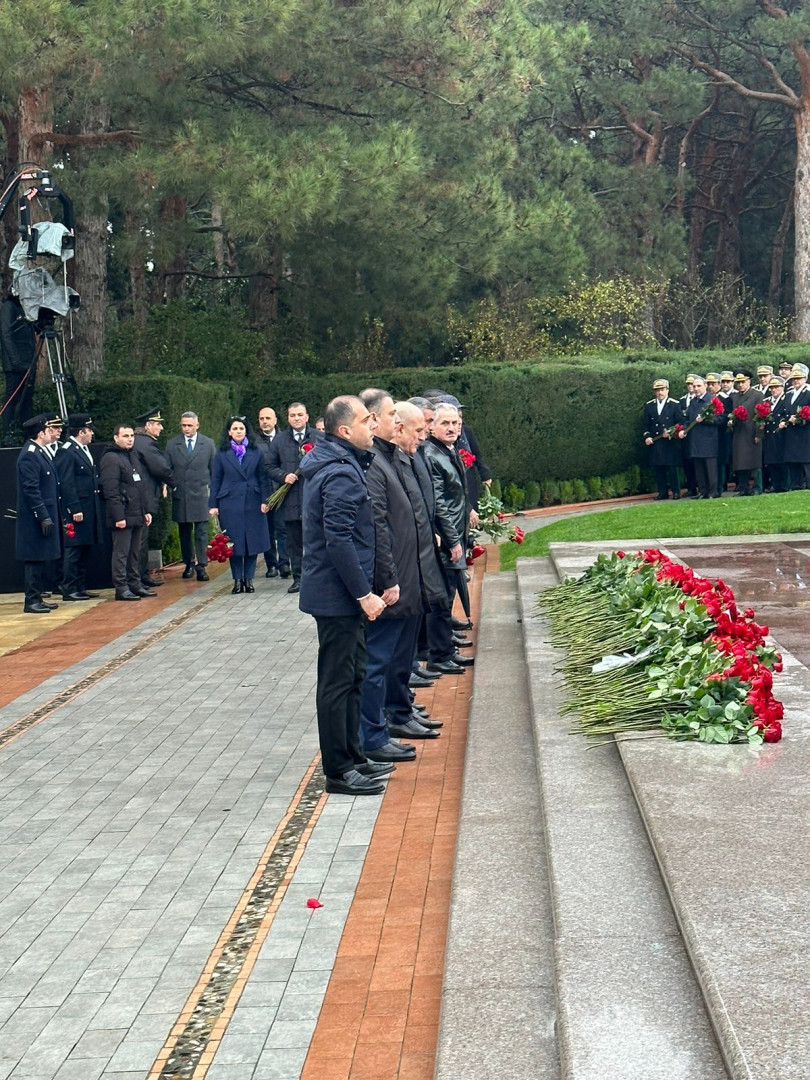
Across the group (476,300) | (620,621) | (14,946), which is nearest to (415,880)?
(14,946)

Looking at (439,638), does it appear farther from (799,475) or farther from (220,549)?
(799,475)

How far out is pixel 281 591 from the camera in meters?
15.5

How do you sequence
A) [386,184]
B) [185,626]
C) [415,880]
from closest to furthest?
[415,880], [185,626], [386,184]

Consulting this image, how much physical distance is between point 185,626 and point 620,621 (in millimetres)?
5566

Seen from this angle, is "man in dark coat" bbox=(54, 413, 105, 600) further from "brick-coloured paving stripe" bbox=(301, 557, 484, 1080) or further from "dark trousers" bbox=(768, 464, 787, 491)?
"dark trousers" bbox=(768, 464, 787, 491)

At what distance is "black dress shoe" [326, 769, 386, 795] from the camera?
7.41m

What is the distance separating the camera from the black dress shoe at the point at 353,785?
7414 mm

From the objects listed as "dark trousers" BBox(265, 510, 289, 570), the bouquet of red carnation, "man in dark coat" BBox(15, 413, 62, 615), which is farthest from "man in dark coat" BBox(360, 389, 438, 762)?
"dark trousers" BBox(265, 510, 289, 570)

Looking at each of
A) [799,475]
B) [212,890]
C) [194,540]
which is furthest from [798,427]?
[212,890]

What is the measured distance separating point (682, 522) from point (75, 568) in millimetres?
6733

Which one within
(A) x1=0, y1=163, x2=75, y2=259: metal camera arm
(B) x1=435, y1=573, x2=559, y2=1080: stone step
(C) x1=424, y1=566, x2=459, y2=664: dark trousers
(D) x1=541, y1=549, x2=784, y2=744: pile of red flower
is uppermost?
(A) x1=0, y1=163, x2=75, y2=259: metal camera arm

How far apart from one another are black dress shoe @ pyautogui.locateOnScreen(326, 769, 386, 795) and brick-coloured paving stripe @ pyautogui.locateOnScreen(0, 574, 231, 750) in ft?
8.41

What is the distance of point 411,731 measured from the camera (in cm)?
849

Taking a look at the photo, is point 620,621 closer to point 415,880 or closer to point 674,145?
point 415,880
